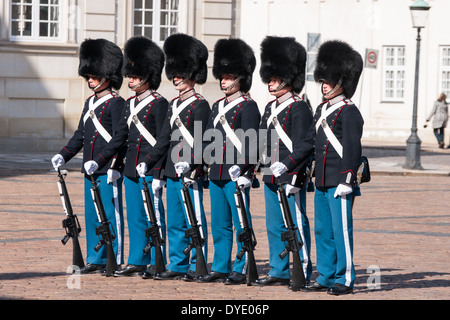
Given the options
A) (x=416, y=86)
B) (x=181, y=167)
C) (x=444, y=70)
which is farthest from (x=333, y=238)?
(x=444, y=70)

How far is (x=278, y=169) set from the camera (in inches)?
311

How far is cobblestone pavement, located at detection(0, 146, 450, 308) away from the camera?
7871mm

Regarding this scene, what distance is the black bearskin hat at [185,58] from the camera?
348 inches

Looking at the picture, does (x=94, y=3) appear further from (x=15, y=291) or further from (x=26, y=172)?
(x=15, y=291)

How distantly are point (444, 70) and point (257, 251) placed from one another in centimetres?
2343

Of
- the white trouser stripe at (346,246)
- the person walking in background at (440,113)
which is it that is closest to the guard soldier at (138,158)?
the white trouser stripe at (346,246)

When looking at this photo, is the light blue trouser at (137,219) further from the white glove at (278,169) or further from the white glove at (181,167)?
the white glove at (278,169)

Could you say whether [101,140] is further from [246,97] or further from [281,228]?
[281,228]

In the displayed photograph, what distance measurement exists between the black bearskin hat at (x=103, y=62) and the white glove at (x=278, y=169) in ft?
6.29

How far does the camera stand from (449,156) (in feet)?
87.8

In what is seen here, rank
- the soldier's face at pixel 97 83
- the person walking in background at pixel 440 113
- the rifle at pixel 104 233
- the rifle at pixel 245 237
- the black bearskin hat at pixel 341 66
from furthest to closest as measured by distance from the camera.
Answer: the person walking in background at pixel 440 113 < the soldier's face at pixel 97 83 < the rifle at pixel 104 233 < the rifle at pixel 245 237 < the black bearskin hat at pixel 341 66

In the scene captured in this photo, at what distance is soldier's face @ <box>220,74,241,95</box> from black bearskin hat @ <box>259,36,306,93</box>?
0.22 m

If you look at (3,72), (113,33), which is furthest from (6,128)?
(113,33)

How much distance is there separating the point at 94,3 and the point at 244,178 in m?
15.3
